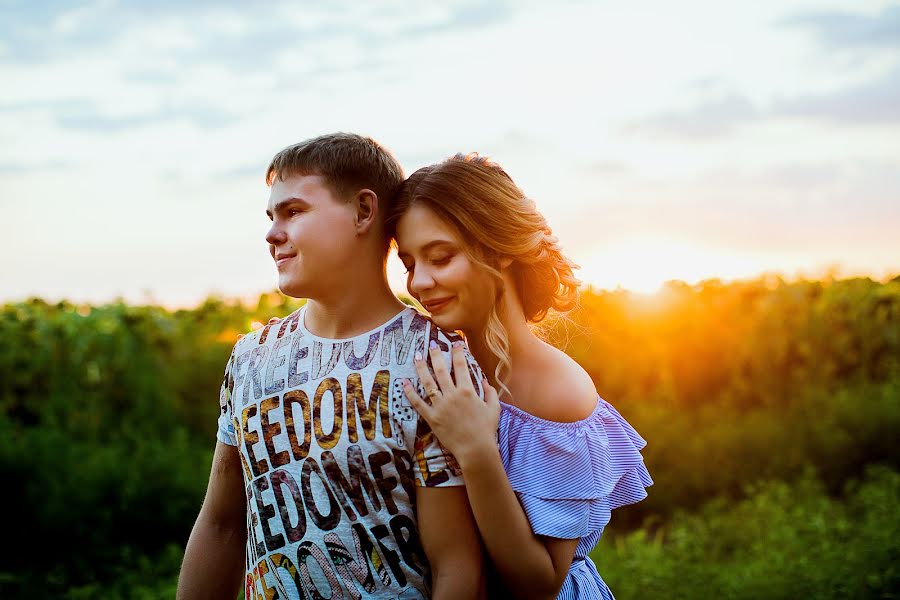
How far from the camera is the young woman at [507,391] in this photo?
2.41 metres

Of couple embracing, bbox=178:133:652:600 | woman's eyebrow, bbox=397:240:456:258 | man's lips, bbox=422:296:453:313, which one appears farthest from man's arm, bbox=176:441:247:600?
woman's eyebrow, bbox=397:240:456:258

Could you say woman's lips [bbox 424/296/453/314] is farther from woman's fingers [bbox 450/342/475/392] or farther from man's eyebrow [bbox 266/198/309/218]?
man's eyebrow [bbox 266/198/309/218]

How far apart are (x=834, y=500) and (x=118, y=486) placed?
5064 millimetres

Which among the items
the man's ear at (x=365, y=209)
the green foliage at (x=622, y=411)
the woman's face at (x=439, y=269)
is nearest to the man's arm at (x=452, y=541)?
the woman's face at (x=439, y=269)

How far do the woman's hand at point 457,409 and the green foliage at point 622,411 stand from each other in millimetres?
3087

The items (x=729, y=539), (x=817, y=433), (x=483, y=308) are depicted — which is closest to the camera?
(x=483, y=308)

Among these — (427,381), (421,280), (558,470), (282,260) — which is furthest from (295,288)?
(558,470)

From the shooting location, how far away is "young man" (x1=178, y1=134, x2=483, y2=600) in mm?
2484

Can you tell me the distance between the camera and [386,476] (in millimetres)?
2490

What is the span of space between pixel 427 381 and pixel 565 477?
0.46m

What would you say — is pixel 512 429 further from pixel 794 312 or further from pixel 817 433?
pixel 794 312

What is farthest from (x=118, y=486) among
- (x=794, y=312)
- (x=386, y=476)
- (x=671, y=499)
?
(x=794, y=312)

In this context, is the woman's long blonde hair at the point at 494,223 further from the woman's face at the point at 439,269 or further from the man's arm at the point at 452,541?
the man's arm at the point at 452,541

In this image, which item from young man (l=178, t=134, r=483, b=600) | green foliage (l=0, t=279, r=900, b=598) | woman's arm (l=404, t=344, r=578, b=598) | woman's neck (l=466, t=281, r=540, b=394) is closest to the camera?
woman's arm (l=404, t=344, r=578, b=598)
